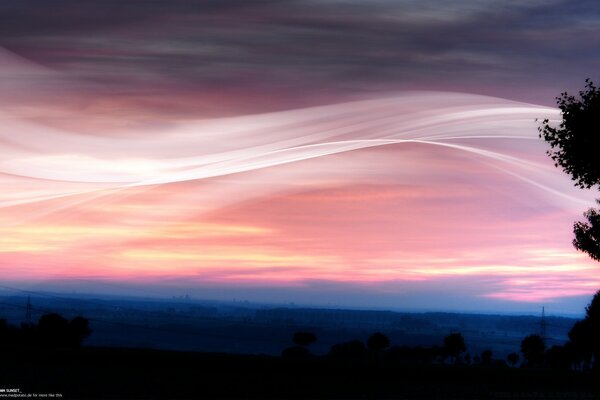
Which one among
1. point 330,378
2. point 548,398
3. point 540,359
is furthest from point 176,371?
point 540,359

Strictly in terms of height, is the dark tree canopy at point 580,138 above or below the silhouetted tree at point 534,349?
above

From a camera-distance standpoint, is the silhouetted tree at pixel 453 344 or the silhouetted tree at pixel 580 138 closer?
the silhouetted tree at pixel 580 138

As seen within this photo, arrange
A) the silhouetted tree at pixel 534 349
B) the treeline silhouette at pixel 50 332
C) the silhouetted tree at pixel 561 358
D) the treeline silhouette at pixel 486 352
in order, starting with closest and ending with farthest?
the treeline silhouette at pixel 50 332
the treeline silhouette at pixel 486 352
the silhouetted tree at pixel 561 358
the silhouetted tree at pixel 534 349

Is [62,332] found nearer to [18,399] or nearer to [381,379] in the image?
[381,379]

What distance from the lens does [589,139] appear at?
45.6 metres

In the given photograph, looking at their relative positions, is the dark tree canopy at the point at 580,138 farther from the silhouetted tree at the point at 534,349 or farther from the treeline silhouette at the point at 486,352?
the silhouetted tree at the point at 534,349

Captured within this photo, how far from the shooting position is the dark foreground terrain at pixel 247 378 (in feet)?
110

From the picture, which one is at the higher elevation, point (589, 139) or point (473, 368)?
point (589, 139)

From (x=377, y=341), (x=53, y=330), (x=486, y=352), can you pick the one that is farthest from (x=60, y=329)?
(x=486, y=352)

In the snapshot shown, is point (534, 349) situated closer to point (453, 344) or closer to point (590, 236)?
point (453, 344)

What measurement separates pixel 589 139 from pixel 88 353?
86.5ft

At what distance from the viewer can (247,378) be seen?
3891cm

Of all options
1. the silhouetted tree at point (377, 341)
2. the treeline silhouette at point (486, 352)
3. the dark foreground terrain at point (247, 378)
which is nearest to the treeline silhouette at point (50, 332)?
the treeline silhouette at point (486, 352)

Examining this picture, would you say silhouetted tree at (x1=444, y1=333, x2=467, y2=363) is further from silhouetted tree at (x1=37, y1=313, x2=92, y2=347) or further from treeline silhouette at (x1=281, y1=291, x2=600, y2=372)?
silhouetted tree at (x1=37, y1=313, x2=92, y2=347)
